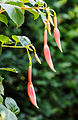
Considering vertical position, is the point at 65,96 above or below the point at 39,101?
below

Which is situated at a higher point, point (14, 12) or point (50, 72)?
point (14, 12)

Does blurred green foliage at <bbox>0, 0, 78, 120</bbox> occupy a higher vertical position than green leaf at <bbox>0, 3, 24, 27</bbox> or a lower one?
lower

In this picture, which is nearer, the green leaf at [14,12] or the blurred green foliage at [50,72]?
the green leaf at [14,12]

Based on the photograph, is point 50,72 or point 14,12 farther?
point 50,72

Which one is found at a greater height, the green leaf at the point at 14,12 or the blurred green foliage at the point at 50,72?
the green leaf at the point at 14,12

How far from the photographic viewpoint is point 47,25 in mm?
690

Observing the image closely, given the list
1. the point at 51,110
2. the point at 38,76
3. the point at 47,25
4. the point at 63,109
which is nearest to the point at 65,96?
the point at 63,109

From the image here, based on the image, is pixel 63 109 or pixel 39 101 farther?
pixel 63 109

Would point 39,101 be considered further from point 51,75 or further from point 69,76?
point 69,76

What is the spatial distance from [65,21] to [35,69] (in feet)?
2.29

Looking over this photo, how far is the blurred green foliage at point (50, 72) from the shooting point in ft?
5.78

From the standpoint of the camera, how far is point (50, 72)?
A: 7.01 ft

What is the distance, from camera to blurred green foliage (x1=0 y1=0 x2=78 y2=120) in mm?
1761

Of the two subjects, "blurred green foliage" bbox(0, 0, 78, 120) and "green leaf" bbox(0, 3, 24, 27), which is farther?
"blurred green foliage" bbox(0, 0, 78, 120)
